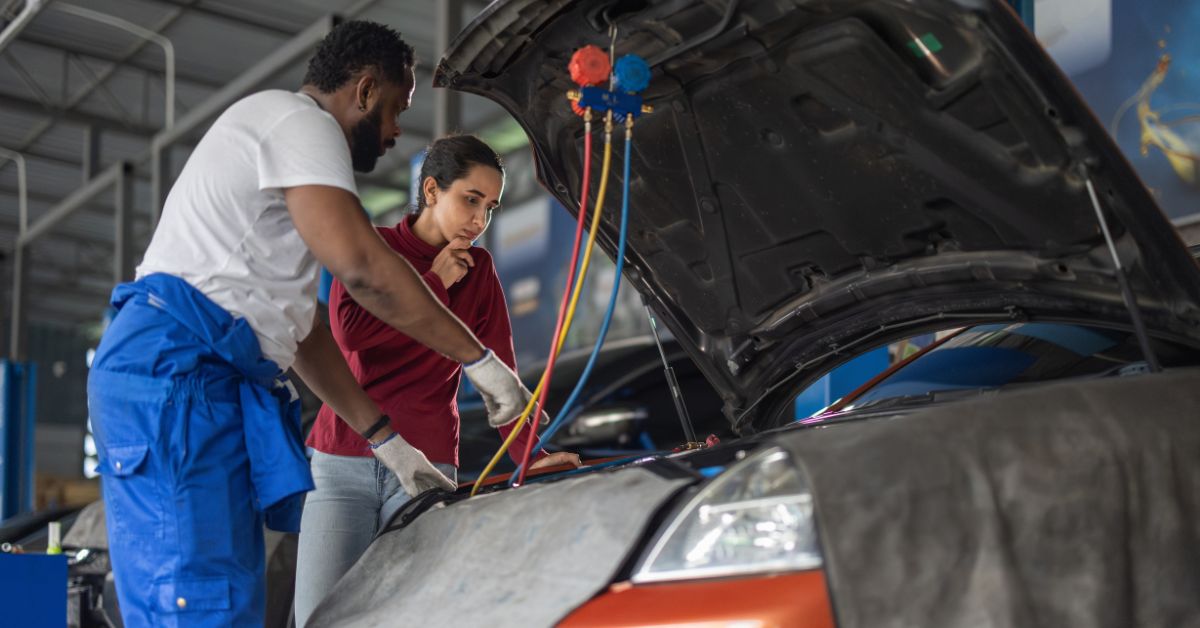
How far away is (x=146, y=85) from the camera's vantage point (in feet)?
44.4

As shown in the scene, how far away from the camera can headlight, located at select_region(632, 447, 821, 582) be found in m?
1.47

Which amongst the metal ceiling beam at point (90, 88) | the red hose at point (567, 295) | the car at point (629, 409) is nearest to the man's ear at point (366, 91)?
the red hose at point (567, 295)

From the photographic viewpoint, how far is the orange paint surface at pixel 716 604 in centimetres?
138

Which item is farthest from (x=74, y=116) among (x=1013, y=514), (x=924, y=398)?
(x=1013, y=514)

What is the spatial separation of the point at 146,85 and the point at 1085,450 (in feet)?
44.8

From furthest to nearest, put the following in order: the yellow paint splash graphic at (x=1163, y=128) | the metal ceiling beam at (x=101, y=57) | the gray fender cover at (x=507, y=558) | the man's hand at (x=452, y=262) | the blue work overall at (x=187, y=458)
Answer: the metal ceiling beam at (x=101, y=57) < the yellow paint splash graphic at (x=1163, y=128) < the man's hand at (x=452, y=262) < the blue work overall at (x=187, y=458) < the gray fender cover at (x=507, y=558)

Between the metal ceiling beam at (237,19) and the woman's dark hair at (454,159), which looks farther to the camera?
the metal ceiling beam at (237,19)

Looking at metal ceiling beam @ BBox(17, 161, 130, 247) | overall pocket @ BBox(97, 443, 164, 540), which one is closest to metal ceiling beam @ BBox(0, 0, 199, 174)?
metal ceiling beam @ BBox(17, 161, 130, 247)

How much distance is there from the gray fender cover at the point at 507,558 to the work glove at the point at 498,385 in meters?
0.23

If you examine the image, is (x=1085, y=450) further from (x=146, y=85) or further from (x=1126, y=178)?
(x=146, y=85)

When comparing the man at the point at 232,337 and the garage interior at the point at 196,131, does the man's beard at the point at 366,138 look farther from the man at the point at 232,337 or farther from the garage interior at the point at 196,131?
the garage interior at the point at 196,131

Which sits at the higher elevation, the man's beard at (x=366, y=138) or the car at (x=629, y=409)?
the car at (x=629, y=409)

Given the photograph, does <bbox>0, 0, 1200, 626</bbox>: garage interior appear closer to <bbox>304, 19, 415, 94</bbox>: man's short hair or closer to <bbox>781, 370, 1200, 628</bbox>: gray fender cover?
<bbox>304, 19, 415, 94</bbox>: man's short hair

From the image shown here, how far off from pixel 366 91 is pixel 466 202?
1.95 feet
